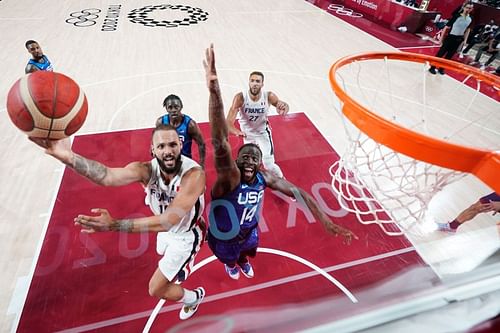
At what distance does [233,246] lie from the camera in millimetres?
2627

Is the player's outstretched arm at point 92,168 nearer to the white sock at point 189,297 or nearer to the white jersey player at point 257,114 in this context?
the white sock at point 189,297

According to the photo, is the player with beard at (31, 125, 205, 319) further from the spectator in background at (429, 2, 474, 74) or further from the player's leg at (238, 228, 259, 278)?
the spectator in background at (429, 2, 474, 74)

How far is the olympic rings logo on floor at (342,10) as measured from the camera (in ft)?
35.2

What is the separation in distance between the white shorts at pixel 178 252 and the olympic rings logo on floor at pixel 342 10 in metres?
10.8

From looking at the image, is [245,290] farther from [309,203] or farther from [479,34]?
[479,34]

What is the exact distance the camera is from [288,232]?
3.19m

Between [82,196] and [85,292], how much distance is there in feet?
3.94

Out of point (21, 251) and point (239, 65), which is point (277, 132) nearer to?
point (239, 65)

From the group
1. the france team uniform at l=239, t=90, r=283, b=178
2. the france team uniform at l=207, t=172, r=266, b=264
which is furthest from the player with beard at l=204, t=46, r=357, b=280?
the france team uniform at l=239, t=90, r=283, b=178

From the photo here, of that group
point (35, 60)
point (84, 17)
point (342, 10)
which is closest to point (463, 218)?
point (35, 60)

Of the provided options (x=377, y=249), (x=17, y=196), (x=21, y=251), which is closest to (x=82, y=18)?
(x=17, y=196)

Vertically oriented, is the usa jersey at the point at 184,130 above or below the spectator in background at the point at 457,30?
below

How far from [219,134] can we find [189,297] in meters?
1.29

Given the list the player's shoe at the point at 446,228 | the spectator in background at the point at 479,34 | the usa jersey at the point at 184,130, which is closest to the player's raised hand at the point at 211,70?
the usa jersey at the point at 184,130
